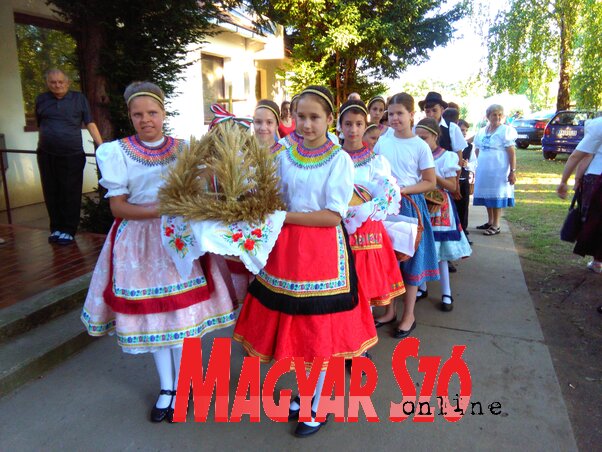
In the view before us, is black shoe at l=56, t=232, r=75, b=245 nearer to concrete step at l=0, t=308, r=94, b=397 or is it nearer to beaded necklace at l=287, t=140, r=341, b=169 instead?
concrete step at l=0, t=308, r=94, b=397

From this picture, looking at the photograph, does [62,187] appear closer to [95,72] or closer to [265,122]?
[95,72]

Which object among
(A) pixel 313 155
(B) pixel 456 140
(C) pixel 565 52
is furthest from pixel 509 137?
(C) pixel 565 52

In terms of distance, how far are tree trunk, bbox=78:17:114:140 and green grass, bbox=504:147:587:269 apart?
17.7 ft

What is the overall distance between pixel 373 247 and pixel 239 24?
954 cm

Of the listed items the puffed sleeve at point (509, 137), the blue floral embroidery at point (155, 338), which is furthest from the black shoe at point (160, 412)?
the puffed sleeve at point (509, 137)

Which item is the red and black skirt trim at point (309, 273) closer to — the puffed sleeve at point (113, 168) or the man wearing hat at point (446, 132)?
the puffed sleeve at point (113, 168)

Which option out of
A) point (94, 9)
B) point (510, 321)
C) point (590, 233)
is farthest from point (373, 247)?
point (94, 9)

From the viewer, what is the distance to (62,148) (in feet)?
16.2

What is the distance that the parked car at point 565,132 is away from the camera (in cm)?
1523

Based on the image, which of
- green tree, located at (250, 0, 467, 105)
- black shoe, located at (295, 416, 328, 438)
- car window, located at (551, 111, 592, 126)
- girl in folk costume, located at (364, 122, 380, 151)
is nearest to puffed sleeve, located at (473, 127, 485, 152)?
girl in folk costume, located at (364, 122, 380, 151)

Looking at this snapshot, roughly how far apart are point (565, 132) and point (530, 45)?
10.6ft

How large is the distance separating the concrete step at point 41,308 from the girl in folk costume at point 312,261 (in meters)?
1.99

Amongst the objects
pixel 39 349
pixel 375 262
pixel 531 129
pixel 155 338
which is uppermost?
pixel 531 129

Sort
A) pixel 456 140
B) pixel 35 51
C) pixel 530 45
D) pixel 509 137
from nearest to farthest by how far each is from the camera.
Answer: pixel 456 140 < pixel 509 137 < pixel 35 51 < pixel 530 45
